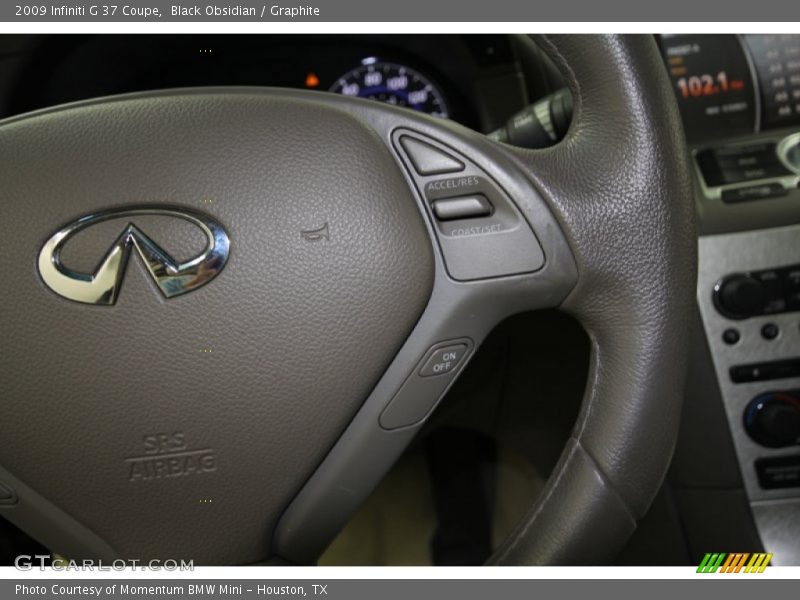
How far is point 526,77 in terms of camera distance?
1416 mm

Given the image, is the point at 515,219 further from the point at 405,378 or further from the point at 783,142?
the point at 783,142

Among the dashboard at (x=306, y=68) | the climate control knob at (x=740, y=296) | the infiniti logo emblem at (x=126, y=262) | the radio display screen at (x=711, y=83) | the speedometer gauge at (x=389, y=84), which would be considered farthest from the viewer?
the speedometer gauge at (x=389, y=84)

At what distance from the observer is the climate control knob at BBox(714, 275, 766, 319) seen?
0.99 m

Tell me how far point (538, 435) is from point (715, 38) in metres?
0.61

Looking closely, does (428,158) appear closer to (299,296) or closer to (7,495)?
(299,296)

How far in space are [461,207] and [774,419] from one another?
1.82 feet

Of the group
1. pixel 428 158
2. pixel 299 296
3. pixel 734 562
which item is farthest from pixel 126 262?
pixel 734 562

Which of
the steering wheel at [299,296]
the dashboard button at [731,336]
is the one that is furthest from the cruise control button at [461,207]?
the dashboard button at [731,336]

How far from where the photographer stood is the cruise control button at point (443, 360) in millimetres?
662

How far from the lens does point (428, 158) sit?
0.65 m

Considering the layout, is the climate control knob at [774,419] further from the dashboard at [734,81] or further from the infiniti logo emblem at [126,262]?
the infiniti logo emblem at [126,262]

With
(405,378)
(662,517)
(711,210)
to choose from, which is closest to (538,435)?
(662,517)

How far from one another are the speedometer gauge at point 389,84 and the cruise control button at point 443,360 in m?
0.95

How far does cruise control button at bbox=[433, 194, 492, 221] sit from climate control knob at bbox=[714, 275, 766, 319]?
1.54 ft
